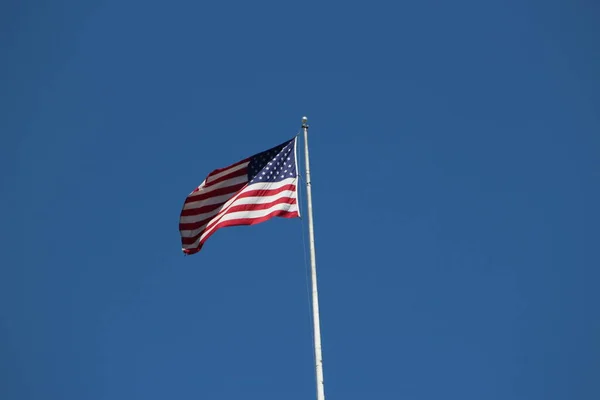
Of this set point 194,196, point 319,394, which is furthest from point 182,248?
point 319,394

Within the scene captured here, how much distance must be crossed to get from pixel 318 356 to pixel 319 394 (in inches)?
41.2

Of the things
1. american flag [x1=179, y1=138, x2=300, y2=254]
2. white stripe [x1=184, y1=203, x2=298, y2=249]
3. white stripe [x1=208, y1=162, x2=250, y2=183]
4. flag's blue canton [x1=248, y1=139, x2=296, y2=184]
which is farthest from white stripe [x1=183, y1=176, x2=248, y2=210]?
white stripe [x1=184, y1=203, x2=298, y2=249]

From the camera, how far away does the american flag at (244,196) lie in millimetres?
27531

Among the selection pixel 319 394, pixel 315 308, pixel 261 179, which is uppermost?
pixel 261 179

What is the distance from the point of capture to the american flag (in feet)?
90.3

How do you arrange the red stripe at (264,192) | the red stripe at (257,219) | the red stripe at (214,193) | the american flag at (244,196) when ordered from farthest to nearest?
the red stripe at (214,193) → the red stripe at (264,192) → the american flag at (244,196) → the red stripe at (257,219)

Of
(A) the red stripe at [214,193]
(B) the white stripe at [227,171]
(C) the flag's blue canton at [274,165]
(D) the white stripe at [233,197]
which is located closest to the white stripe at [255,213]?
(D) the white stripe at [233,197]

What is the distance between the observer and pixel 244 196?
27.9 m

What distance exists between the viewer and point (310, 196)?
2633cm

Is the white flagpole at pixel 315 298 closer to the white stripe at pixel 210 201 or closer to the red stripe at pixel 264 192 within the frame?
the red stripe at pixel 264 192

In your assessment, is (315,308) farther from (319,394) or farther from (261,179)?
(261,179)

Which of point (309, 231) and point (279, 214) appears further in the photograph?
point (279, 214)

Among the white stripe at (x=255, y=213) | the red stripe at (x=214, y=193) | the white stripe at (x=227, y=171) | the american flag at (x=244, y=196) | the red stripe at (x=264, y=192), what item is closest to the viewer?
the white stripe at (x=255, y=213)

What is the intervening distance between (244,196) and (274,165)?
135 centimetres
